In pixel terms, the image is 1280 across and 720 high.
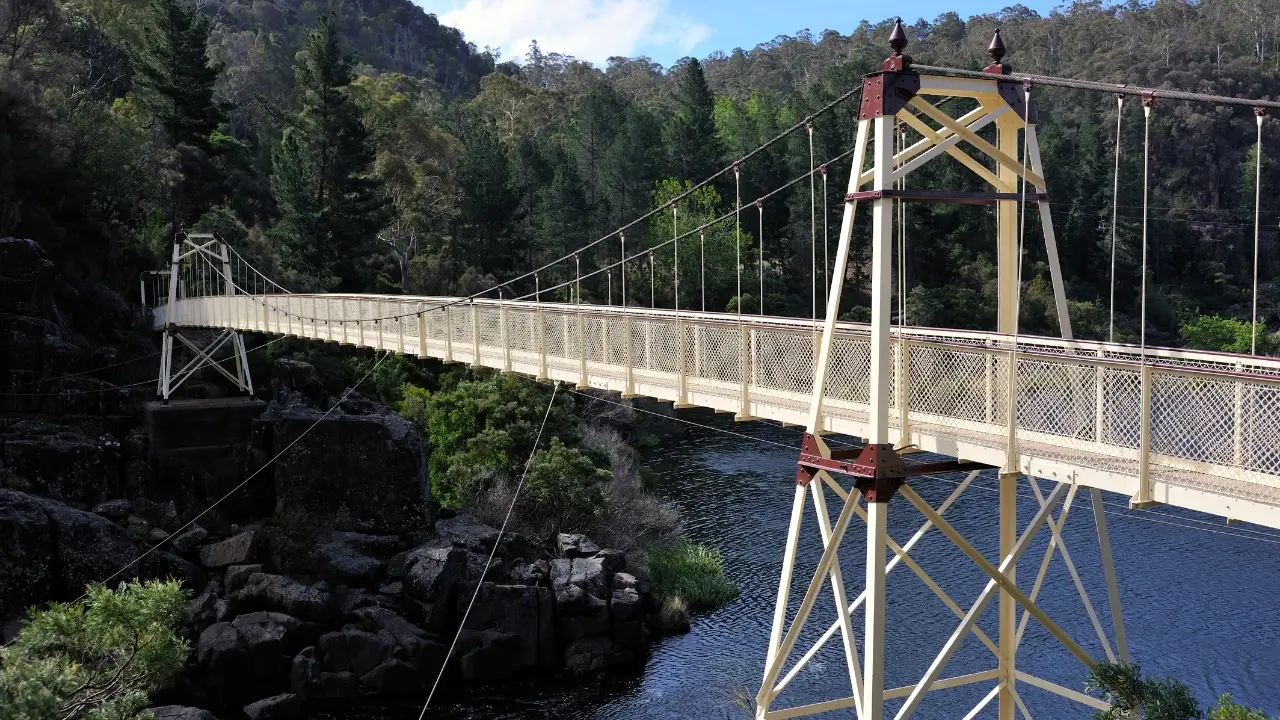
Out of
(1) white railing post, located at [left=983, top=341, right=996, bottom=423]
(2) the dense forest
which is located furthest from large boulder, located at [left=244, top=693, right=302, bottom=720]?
(1) white railing post, located at [left=983, top=341, right=996, bottom=423]

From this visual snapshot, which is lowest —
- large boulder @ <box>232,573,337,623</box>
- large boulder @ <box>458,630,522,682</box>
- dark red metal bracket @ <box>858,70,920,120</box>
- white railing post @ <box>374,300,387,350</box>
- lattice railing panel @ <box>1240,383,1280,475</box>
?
large boulder @ <box>458,630,522,682</box>

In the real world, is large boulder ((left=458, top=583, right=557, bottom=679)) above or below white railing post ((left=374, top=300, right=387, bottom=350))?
below

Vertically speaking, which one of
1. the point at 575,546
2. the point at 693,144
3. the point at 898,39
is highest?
the point at 693,144

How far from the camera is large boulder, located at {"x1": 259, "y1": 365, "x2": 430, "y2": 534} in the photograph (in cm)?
2311

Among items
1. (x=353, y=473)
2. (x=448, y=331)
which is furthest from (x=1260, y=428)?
(x=353, y=473)

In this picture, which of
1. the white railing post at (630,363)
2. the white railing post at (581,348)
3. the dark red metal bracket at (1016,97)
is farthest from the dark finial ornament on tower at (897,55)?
the white railing post at (581,348)

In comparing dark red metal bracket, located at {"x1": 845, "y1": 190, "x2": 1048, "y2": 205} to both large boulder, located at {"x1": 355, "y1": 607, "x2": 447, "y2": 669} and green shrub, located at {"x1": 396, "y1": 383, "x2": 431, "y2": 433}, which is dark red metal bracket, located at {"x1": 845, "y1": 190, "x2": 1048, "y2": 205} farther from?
green shrub, located at {"x1": 396, "y1": 383, "x2": 431, "y2": 433}

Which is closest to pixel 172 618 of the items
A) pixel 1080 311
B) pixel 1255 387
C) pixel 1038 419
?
pixel 1038 419

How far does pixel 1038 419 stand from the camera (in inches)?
343

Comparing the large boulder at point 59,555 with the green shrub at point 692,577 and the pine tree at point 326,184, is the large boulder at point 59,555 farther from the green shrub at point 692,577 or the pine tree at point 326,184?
the pine tree at point 326,184

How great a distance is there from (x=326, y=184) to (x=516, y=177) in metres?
9.47

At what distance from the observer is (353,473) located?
2331 centimetres

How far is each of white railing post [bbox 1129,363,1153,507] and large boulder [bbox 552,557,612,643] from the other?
43.1 feet

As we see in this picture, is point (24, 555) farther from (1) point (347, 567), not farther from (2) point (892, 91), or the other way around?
(2) point (892, 91)
